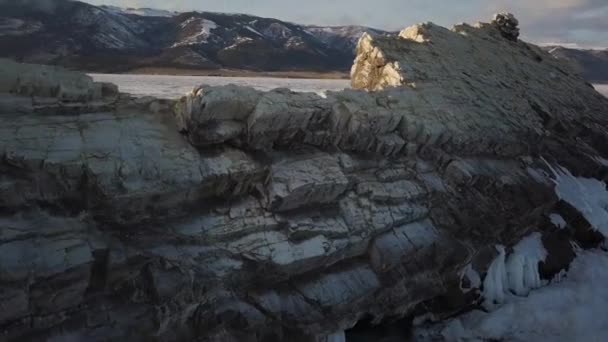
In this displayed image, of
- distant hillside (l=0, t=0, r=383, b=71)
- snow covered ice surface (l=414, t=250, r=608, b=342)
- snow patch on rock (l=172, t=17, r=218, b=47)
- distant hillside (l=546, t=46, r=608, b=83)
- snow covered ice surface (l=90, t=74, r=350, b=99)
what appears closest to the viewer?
snow covered ice surface (l=414, t=250, r=608, b=342)

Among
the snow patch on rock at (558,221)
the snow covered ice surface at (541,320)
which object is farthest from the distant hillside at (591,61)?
the snow covered ice surface at (541,320)

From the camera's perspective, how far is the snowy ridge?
497 inches

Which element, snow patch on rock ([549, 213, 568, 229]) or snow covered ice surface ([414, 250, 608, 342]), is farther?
snow patch on rock ([549, 213, 568, 229])

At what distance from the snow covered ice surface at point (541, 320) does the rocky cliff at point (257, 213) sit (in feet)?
1.66

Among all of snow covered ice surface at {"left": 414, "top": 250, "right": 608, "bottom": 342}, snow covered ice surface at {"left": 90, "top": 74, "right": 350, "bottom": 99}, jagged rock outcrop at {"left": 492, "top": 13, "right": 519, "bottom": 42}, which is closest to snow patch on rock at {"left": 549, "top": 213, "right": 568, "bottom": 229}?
snow covered ice surface at {"left": 414, "top": 250, "right": 608, "bottom": 342}

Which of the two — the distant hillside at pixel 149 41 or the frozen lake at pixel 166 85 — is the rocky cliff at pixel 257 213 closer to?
the frozen lake at pixel 166 85

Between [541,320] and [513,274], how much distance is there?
1.69 m

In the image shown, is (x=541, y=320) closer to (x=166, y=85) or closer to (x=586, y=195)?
(x=586, y=195)

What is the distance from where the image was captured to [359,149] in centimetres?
1276

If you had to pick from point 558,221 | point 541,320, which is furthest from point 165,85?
point 541,320

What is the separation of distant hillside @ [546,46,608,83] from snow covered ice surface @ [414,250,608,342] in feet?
494

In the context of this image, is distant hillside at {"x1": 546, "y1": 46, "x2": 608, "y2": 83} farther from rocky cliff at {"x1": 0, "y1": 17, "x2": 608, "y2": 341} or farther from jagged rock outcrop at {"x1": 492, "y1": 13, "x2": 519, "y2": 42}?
rocky cliff at {"x1": 0, "y1": 17, "x2": 608, "y2": 341}

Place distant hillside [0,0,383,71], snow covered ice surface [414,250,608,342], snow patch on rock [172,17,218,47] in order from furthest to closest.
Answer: snow patch on rock [172,17,218,47], distant hillside [0,0,383,71], snow covered ice surface [414,250,608,342]

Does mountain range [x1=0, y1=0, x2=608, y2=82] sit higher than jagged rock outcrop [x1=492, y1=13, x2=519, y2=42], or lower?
lower
